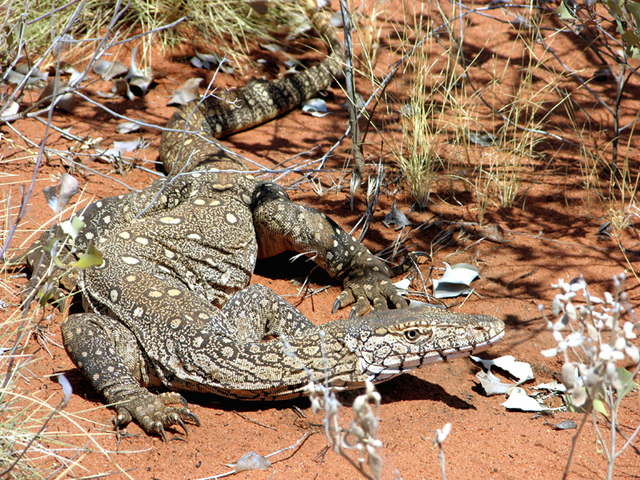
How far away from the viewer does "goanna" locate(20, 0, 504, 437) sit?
335cm

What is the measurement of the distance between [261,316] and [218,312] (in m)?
0.34

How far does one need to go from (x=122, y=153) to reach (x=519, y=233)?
423 centimetres

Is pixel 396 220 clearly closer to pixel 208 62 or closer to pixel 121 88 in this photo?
pixel 208 62

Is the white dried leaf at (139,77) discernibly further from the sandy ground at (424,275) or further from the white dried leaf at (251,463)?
the white dried leaf at (251,463)

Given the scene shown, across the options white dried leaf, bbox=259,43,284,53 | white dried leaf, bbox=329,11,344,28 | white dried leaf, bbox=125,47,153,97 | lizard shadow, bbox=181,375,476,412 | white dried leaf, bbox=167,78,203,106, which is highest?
white dried leaf, bbox=329,11,344,28

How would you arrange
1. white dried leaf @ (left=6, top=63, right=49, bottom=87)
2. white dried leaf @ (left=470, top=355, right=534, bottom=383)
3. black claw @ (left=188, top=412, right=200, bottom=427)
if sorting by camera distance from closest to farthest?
black claw @ (left=188, top=412, right=200, bottom=427), white dried leaf @ (left=470, top=355, right=534, bottom=383), white dried leaf @ (left=6, top=63, right=49, bottom=87)

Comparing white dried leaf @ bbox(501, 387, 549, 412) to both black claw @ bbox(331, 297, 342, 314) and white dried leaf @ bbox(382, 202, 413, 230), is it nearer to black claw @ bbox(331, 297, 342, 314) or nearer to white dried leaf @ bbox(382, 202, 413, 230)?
black claw @ bbox(331, 297, 342, 314)

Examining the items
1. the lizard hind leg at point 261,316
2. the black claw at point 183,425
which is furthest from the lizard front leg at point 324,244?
the black claw at point 183,425

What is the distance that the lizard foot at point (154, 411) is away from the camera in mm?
3185

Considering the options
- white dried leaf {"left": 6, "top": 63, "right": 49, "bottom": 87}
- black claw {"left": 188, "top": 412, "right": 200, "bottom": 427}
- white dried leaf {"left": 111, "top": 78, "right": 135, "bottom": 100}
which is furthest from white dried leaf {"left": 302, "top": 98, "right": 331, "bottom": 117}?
black claw {"left": 188, "top": 412, "right": 200, "bottom": 427}

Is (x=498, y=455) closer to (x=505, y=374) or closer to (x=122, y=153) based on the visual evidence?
(x=505, y=374)

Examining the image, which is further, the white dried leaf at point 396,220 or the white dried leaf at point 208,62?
the white dried leaf at point 208,62

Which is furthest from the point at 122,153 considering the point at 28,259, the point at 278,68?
the point at 278,68

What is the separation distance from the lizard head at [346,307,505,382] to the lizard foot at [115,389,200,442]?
1.06 m
